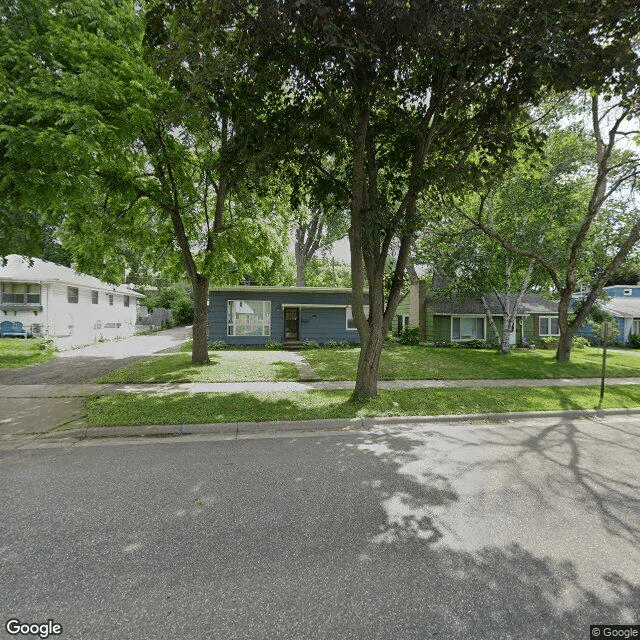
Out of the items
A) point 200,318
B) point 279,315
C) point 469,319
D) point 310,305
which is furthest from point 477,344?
point 200,318

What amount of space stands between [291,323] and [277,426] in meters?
14.5

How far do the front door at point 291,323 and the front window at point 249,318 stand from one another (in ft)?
4.26

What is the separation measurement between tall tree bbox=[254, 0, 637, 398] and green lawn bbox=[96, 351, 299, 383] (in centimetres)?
427

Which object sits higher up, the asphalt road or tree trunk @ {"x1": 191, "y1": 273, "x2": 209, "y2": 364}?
tree trunk @ {"x1": 191, "y1": 273, "x2": 209, "y2": 364}

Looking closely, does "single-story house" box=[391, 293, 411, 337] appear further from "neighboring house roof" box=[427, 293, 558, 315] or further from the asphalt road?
the asphalt road

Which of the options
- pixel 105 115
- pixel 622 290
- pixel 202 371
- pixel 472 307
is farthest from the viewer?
pixel 622 290

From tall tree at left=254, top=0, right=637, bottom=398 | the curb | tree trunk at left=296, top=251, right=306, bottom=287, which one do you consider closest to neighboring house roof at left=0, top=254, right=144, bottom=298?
tree trunk at left=296, top=251, right=306, bottom=287

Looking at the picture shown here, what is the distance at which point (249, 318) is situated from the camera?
64.5 feet

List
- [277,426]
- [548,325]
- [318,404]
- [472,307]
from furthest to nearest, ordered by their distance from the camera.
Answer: [548,325]
[472,307]
[318,404]
[277,426]

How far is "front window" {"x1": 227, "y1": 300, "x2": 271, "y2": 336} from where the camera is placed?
19.4m

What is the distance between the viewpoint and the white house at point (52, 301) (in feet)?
68.7

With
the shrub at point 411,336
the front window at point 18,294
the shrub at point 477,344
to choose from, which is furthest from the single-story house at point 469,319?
the front window at point 18,294

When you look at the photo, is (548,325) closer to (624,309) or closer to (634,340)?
(634,340)

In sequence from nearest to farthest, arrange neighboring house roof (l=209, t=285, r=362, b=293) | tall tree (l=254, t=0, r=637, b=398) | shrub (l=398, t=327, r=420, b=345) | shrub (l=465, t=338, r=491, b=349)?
1. tall tree (l=254, t=0, r=637, b=398)
2. neighboring house roof (l=209, t=285, r=362, b=293)
3. shrub (l=465, t=338, r=491, b=349)
4. shrub (l=398, t=327, r=420, b=345)
